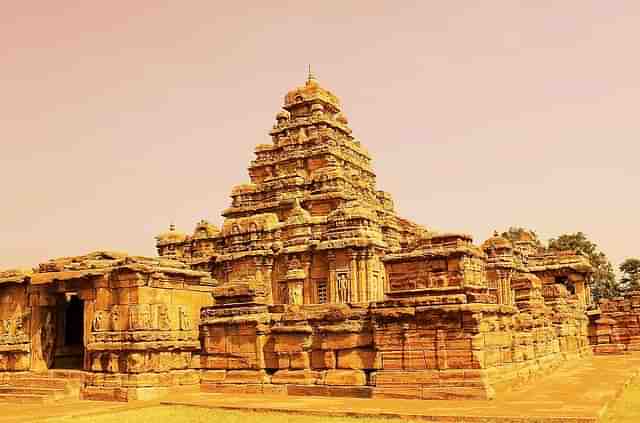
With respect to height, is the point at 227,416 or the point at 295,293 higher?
the point at 295,293

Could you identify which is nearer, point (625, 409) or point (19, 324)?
point (625, 409)

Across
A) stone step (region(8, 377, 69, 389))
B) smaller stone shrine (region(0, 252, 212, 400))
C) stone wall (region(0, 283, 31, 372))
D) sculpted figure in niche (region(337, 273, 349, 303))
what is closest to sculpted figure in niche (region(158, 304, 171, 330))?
smaller stone shrine (region(0, 252, 212, 400))

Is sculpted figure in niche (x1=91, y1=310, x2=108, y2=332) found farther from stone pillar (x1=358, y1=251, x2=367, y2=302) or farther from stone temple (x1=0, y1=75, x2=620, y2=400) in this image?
stone pillar (x1=358, y1=251, x2=367, y2=302)

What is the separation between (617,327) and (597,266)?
1040 inches

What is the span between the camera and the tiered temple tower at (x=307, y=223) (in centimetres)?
2784

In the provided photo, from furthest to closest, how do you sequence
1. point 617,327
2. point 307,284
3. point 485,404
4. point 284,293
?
1. point 617,327
2. point 284,293
3. point 307,284
4. point 485,404

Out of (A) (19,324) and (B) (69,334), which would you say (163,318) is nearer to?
(A) (19,324)

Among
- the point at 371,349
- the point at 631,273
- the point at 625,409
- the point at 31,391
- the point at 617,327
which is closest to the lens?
the point at 625,409

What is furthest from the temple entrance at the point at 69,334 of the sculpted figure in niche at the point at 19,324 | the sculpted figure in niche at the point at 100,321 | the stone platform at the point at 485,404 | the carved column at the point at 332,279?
the carved column at the point at 332,279

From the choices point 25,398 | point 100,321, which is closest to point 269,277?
point 100,321

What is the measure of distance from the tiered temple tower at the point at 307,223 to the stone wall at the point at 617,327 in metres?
9.30

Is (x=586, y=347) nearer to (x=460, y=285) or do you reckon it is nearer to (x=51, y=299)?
(x=460, y=285)

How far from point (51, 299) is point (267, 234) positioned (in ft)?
45.2

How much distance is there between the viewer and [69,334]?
19.9 meters
